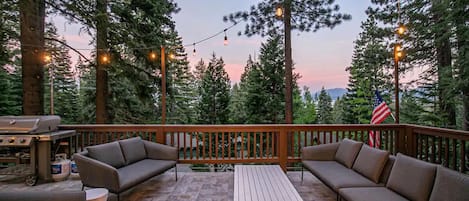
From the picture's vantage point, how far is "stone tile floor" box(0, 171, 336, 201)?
3.28m

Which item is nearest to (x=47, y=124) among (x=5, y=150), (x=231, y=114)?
(x=5, y=150)

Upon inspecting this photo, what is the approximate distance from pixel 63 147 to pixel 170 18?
597cm

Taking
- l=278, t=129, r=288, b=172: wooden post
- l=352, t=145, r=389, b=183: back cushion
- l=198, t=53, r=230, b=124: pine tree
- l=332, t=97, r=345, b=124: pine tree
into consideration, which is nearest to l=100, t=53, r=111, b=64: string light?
l=278, t=129, r=288, b=172: wooden post

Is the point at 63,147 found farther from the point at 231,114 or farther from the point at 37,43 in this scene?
the point at 231,114

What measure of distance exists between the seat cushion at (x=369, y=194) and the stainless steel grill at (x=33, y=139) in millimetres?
4088

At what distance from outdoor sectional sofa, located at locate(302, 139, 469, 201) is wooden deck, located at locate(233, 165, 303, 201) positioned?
0.53 meters

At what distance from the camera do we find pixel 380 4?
8.33m

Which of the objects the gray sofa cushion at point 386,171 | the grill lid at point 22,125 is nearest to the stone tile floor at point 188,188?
the gray sofa cushion at point 386,171

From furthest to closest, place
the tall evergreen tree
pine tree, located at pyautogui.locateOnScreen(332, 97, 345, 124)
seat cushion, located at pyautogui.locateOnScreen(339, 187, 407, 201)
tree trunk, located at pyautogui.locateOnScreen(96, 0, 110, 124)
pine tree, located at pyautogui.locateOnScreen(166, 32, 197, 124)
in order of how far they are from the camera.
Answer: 1. pine tree, located at pyautogui.locateOnScreen(332, 97, 345, 124)
2. pine tree, located at pyautogui.locateOnScreen(166, 32, 197, 124)
3. the tall evergreen tree
4. tree trunk, located at pyautogui.locateOnScreen(96, 0, 110, 124)
5. seat cushion, located at pyautogui.locateOnScreen(339, 187, 407, 201)

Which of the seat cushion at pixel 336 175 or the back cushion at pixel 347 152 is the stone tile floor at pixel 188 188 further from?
the back cushion at pixel 347 152

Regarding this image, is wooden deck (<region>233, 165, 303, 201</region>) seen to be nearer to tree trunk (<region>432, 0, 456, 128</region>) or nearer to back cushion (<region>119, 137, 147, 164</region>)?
back cushion (<region>119, 137, 147, 164</region>)

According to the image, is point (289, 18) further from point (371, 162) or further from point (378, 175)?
point (378, 175)

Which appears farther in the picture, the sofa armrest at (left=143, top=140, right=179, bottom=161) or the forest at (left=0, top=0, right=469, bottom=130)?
the forest at (left=0, top=0, right=469, bottom=130)

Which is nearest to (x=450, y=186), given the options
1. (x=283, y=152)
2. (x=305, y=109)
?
(x=283, y=152)
